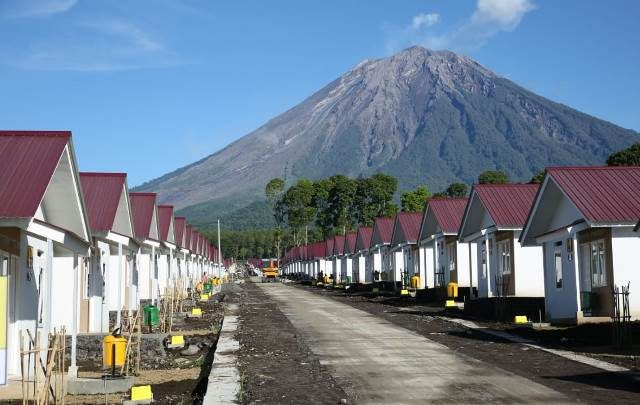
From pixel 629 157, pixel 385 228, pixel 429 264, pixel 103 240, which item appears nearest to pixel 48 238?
pixel 103 240

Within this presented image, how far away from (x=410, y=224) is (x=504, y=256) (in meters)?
18.2

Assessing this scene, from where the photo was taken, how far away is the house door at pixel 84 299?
74.9 feet

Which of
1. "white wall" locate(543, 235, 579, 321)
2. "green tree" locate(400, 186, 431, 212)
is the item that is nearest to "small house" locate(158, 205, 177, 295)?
"white wall" locate(543, 235, 579, 321)

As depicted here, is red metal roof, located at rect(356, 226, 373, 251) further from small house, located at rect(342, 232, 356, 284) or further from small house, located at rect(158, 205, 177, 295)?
small house, located at rect(158, 205, 177, 295)

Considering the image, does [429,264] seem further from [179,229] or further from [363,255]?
[363,255]

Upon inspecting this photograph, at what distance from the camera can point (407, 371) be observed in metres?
15.7

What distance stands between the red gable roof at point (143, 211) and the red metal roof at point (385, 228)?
2783 cm

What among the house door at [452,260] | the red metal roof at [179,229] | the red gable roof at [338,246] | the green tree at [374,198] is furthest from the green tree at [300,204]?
the house door at [452,260]

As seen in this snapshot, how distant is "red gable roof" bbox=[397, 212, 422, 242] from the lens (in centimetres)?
5234

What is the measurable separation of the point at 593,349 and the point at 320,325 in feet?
33.5

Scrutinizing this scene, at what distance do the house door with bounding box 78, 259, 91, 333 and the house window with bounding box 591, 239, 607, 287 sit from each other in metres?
14.3

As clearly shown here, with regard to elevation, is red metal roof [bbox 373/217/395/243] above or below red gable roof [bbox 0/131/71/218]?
above

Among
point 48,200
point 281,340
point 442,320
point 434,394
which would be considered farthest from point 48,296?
point 442,320

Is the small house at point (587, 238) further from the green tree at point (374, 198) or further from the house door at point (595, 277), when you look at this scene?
the green tree at point (374, 198)
